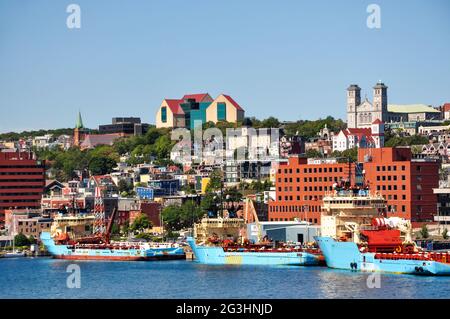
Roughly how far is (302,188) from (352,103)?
97.1 metres

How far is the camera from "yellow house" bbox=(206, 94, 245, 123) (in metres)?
165

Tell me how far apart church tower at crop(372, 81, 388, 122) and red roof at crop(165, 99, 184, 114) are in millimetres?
29593

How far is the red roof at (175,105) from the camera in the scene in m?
174

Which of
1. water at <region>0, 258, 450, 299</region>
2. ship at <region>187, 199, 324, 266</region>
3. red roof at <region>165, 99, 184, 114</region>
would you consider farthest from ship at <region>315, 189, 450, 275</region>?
red roof at <region>165, 99, 184, 114</region>

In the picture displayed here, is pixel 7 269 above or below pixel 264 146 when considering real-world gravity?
below

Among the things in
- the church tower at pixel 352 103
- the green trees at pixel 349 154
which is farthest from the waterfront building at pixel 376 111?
the green trees at pixel 349 154

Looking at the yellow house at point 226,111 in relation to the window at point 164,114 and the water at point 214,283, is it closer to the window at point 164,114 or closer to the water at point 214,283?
the window at point 164,114

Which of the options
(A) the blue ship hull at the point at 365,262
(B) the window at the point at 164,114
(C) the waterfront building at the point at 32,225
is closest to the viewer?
(A) the blue ship hull at the point at 365,262

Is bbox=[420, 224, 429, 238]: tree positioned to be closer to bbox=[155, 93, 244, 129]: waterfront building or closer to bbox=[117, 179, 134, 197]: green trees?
bbox=[117, 179, 134, 197]: green trees
